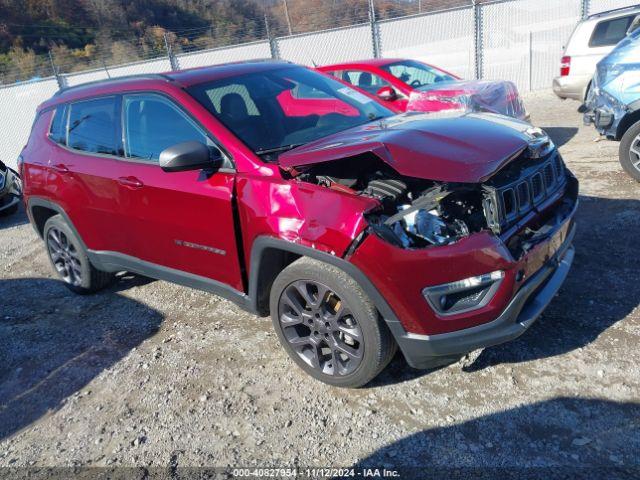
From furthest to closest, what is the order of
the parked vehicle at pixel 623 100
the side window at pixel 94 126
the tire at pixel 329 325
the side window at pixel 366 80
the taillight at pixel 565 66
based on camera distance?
the taillight at pixel 565 66
the side window at pixel 366 80
the parked vehicle at pixel 623 100
the side window at pixel 94 126
the tire at pixel 329 325

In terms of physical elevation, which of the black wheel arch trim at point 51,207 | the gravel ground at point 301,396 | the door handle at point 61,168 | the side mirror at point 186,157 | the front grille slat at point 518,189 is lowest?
the gravel ground at point 301,396

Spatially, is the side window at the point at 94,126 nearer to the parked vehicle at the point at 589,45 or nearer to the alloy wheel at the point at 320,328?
the alloy wheel at the point at 320,328

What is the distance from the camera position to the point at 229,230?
3.21 m

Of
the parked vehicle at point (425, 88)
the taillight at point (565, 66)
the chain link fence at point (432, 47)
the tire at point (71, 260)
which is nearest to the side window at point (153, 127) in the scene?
the tire at point (71, 260)

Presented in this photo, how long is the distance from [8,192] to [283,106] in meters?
7.48

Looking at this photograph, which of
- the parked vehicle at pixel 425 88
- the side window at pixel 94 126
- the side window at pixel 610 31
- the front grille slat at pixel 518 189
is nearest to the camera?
the front grille slat at pixel 518 189

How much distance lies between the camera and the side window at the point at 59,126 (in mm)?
4547

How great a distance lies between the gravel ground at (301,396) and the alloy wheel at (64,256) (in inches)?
24.3

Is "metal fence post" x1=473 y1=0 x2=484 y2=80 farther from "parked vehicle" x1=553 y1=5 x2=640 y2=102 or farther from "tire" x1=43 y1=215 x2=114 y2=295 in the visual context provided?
"tire" x1=43 y1=215 x2=114 y2=295

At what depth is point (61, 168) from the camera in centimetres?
442

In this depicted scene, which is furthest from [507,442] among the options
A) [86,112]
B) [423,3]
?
[423,3]

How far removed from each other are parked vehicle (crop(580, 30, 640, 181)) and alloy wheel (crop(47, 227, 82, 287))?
18.5 ft

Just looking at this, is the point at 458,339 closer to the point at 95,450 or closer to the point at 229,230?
the point at 229,230

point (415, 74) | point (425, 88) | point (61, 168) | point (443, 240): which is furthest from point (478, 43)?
point (443, 240)
